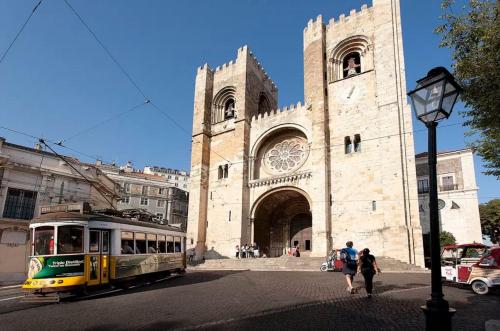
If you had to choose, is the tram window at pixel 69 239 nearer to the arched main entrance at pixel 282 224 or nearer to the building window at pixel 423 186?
the arched main entrance at pixel 282 224

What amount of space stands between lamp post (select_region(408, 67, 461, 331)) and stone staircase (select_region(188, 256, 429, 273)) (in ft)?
49.4

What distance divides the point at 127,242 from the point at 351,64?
69.2 ft

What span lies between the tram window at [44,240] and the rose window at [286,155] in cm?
1944

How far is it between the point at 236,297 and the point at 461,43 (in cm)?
877

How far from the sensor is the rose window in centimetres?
2703

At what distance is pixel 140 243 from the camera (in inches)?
467

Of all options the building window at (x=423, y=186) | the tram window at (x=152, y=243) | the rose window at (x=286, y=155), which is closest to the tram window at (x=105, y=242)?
the tram window at (x=152, y=243)

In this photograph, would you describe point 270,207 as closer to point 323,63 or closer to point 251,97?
point 251,97

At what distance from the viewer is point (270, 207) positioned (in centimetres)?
2795

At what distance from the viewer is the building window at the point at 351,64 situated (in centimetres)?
2505

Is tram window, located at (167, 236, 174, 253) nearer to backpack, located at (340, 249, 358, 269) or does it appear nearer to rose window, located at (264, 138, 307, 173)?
backpack, located at (340, 249, 358, 269)

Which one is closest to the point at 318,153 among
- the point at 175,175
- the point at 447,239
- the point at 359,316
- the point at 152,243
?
the point at 447,239

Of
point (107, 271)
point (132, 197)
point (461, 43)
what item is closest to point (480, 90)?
point (461, 43)

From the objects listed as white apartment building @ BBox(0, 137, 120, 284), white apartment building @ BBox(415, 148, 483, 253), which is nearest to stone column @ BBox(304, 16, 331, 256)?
white apartment building @ BBox(415, 148, 483, 253)
